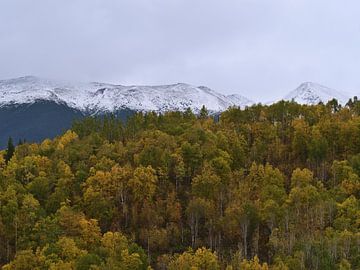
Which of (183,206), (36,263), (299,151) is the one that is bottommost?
(36,263)

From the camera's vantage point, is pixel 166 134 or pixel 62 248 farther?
pixel 166 134

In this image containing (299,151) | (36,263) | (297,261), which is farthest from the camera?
(299,151)

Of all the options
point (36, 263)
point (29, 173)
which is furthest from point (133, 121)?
point (36, 263)

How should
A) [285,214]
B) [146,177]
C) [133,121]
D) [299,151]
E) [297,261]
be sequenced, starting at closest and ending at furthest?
1. [297,261]
2. [285,214]
3. [146,177]
4. [299,151]
5. [133,121]

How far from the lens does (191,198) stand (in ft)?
399

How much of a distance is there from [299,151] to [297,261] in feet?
186

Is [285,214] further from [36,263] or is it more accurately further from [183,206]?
[36,263]

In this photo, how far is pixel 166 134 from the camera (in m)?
143

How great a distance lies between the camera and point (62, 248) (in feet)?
317

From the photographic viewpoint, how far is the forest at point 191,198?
9456cm

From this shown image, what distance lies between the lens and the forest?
94562 millimetres

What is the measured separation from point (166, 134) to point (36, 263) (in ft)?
192

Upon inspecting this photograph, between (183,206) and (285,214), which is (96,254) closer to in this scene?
(183,206)

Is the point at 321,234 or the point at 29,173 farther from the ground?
the point at 29,173
